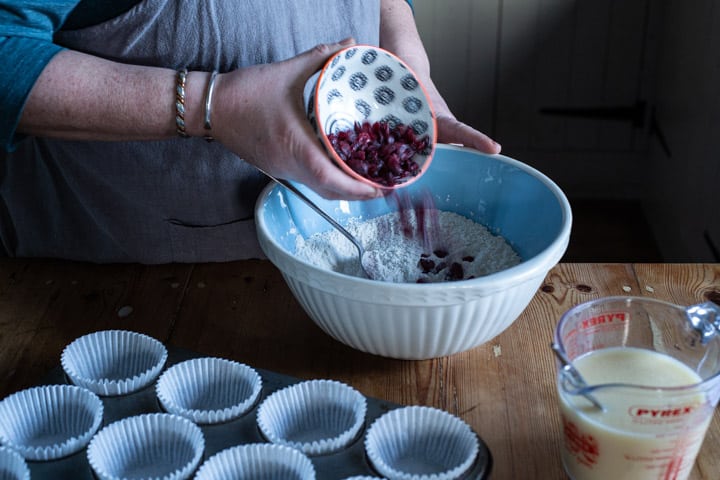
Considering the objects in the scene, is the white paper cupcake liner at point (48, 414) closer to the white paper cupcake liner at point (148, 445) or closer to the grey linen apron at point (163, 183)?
Answer: the white paper cupcake liner at point (148, 445)

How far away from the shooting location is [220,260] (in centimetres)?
122

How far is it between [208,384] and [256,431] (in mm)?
106

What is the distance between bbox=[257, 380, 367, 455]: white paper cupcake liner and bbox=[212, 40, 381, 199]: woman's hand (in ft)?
0.76

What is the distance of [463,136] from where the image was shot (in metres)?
1.13

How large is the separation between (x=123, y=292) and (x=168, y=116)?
290mm

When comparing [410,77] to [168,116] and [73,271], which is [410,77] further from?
[73,271]

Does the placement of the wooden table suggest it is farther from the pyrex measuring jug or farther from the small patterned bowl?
the small patterned bowl

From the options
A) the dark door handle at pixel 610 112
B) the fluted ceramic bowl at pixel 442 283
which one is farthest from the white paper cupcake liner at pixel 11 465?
the dark door handle at pixel 610 112

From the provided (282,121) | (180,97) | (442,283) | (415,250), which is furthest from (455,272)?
(180,97)

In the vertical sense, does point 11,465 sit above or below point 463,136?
below

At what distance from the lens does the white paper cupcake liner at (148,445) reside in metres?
0.82

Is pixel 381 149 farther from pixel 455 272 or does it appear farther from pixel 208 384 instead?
pixel 208 384

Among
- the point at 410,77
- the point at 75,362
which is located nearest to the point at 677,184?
the point at 410,77

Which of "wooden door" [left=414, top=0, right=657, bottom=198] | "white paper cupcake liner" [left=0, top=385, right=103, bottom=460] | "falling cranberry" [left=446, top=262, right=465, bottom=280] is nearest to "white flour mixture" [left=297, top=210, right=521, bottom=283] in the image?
"falling cranberry" [left=446, top=262, right=465, bottom=280]
